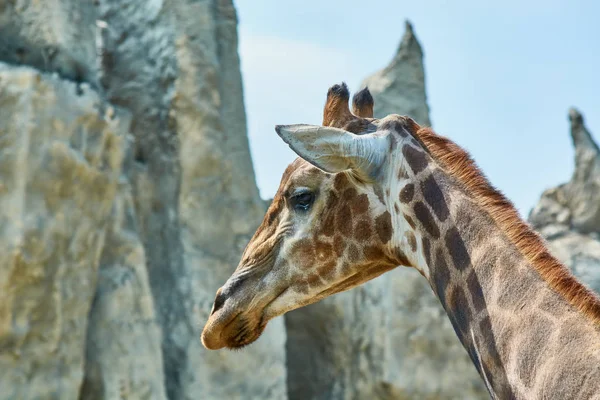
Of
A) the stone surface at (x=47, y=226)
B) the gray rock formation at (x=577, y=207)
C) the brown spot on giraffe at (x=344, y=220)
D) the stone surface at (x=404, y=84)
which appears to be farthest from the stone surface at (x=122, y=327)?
the gray rock formation at (x=577, y=207)

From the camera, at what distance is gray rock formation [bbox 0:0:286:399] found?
21.4 ft

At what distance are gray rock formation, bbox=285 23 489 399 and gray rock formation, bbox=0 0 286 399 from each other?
110cm

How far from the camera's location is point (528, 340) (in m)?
2.45

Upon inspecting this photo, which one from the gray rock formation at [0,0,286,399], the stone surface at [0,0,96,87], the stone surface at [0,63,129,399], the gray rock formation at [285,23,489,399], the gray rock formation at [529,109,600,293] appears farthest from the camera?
the gray rock formation at [529,109,600,293]

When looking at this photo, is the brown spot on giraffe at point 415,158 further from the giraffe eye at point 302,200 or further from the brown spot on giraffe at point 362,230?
the giraffe eye at point 302,200

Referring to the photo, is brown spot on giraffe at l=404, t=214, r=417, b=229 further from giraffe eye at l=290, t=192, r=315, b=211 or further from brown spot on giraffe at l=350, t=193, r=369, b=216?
giraffe eye at l=290, t=192, r=315, b=211

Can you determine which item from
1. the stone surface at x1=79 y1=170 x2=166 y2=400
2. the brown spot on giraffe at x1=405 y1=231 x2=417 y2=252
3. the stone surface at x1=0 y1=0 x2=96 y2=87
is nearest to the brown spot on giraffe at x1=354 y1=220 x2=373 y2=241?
the brown spot on giraffe at x1=405 y1=231 x2=417 y2=252

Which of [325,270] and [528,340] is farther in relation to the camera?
[325,270]

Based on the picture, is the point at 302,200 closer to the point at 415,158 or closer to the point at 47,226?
the point at 415,158

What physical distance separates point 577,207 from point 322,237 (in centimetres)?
824

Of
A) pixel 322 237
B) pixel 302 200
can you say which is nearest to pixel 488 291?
pixel 322 237

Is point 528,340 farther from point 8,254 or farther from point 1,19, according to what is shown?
point 1,19

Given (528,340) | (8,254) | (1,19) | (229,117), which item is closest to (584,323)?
(528,340)

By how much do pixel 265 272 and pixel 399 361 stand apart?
5.91 metres
